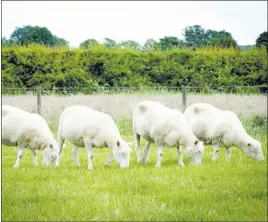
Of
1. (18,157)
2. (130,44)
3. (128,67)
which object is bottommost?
(18,157)

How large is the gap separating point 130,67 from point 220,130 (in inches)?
446

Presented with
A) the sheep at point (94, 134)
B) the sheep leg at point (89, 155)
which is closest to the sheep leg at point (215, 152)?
the sheep at point (94, 134)

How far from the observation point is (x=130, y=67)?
22031 mm

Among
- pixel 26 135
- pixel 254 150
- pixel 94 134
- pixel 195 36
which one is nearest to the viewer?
pixel 94 134

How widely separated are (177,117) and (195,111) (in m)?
1.61

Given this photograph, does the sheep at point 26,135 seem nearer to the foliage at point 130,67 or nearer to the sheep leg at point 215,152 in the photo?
the sheep leg at point 215,152

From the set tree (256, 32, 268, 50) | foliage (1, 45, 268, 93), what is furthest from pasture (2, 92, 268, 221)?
tree (256, 32, 268, 50)

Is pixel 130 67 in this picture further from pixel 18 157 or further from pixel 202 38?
pixel 18 157

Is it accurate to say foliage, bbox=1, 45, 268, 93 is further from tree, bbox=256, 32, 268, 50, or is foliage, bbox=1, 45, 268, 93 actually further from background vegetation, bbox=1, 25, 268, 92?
tree, bbox=256, 32, 268, 50

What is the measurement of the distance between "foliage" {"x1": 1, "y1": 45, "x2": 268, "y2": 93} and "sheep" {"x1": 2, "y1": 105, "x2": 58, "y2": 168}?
1033cm

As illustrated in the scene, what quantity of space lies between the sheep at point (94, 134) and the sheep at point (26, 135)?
0.44 m

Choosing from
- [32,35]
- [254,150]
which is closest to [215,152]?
[254,150]

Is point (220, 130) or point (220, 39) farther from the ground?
point (220, 39)

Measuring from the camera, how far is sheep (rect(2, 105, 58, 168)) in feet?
33.9
